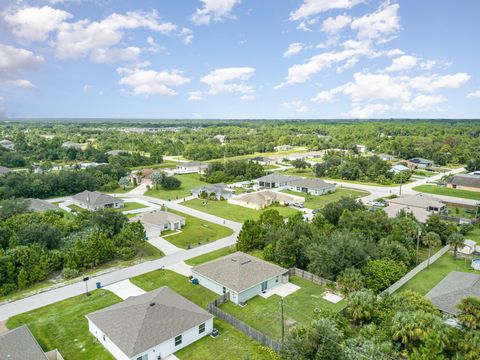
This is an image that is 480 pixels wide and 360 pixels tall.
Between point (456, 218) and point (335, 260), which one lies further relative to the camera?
point (456, 218)

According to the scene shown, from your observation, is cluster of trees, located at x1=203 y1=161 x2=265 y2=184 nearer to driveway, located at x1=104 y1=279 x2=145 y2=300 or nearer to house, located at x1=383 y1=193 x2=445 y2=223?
house, located at x1=383 y1=193 x2=445 y2=223

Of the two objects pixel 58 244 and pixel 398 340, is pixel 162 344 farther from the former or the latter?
pixel 58 244

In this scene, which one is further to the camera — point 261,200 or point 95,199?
point 261,200

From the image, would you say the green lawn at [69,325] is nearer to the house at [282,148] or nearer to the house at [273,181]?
the house at [273,181]

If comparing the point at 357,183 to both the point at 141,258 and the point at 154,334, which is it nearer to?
the point at 141,258

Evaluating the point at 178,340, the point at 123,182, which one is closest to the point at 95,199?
the point at 123,182

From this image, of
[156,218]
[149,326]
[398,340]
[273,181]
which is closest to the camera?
[398,340]

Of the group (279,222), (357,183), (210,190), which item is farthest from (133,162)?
(279,222)
